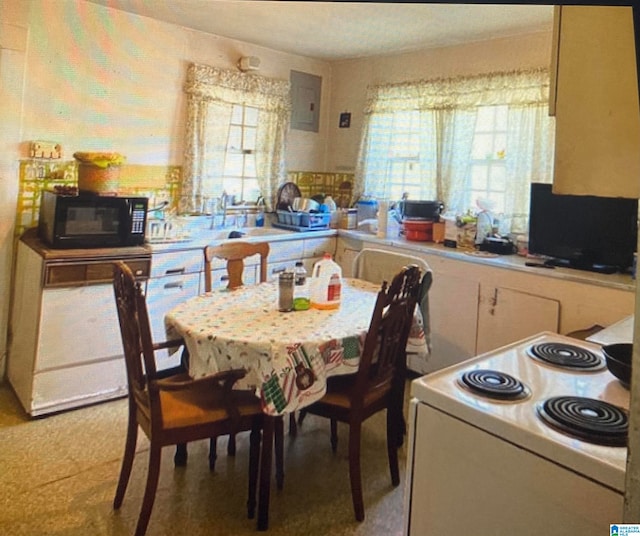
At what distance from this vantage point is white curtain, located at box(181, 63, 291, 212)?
3973 millimetres

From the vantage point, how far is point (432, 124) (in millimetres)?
4164

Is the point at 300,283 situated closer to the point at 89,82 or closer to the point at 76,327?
the point at 76,327

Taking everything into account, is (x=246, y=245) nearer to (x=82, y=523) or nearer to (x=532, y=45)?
(x=82, y=523)

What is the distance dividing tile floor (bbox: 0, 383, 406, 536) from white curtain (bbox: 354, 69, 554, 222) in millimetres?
2040

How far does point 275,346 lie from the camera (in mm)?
1969

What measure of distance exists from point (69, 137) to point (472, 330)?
2974mm

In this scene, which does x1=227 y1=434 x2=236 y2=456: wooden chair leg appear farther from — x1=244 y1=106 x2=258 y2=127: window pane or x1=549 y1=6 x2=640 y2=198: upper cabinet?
x1=244 y1=106 x2=258 y2=127: window pane

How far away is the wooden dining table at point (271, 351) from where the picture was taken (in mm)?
1967

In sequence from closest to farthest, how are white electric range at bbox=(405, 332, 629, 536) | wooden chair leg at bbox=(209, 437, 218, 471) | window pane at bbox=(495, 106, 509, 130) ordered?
1. white electric range at bbox=(405, 332, 629, 536)
2. wooden chair leg at bbox=(209, 437, 218, 471)
3. window pane at bbox=(495, 106, 509, 130)

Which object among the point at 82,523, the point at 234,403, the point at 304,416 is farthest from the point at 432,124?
the point at 82,523

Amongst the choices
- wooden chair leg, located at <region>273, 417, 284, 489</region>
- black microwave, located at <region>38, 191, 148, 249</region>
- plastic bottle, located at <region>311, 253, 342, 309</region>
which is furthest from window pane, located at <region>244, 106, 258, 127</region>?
wooden chair leg, located at <region>273, 417, 284, 489</region>

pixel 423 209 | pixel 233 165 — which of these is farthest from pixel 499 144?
pixel 233 165

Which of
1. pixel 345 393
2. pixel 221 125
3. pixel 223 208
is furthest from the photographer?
pixel 223 208

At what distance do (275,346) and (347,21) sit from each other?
2.58 m
